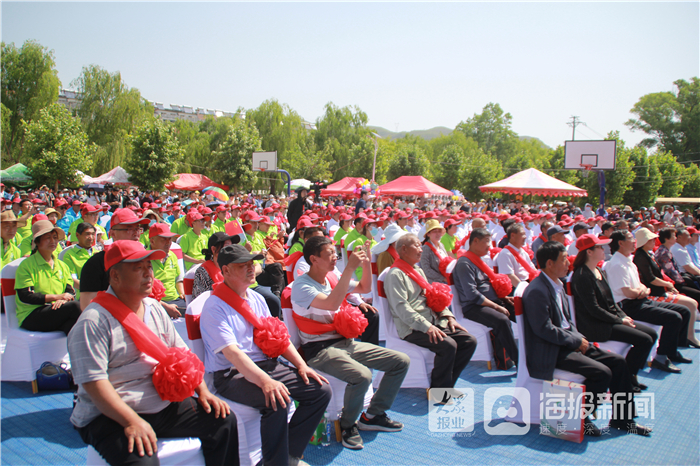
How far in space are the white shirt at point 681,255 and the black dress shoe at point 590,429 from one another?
486 cm

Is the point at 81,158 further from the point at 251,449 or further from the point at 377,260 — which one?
the point at 251,449

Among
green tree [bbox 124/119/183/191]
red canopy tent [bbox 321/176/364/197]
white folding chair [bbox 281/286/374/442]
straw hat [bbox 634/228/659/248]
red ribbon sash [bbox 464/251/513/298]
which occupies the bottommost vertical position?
white folding chair [bbox 281/286/374/442]

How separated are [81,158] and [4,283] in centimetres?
2187

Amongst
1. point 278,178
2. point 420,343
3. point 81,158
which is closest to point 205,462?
point 420,343

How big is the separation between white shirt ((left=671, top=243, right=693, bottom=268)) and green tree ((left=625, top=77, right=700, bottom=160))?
196ft

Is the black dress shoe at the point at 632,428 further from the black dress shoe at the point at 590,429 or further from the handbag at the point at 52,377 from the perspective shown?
the handbag at the point at 52,377

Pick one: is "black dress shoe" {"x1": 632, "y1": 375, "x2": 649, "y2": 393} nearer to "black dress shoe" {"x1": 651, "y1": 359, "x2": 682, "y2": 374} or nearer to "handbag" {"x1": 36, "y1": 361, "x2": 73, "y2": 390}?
"black dress shoe" {"x1": 651, "y1": 359, "x2": 682, "y2": 374}

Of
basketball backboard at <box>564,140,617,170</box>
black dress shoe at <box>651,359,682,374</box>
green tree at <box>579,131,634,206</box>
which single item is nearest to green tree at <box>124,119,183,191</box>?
basketball backboard at <box>564,140,617,170</box>

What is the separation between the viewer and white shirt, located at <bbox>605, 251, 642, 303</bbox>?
5.07 meters

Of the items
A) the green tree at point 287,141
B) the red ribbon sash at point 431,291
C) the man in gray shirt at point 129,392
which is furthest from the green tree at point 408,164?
the man in gray shirt at point 129,392

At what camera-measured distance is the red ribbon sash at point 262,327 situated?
2889mm

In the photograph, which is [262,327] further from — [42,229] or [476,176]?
[476,176]

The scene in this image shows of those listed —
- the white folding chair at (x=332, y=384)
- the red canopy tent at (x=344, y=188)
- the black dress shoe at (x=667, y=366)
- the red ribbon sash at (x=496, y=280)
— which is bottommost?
the black dress shoe at (x=667, y=366)

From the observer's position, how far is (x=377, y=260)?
530 cm
